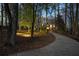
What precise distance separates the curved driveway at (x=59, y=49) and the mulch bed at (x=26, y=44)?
0.06m

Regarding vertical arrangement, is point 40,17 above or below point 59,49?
above

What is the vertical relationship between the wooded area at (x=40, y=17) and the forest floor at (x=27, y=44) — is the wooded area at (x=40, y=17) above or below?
above

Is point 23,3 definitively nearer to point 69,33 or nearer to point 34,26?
point 34,26

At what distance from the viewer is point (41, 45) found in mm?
6758

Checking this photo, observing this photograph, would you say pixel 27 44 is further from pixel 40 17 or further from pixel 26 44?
pixel 40 17

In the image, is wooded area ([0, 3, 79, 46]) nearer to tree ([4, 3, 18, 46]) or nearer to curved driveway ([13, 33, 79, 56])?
tree ([4, 3, 18, 46])

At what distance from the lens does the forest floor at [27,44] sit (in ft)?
21.8

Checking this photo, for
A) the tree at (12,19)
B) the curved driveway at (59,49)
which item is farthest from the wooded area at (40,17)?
the curved driveway at (59,49)

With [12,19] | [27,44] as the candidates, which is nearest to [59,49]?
[27,44]

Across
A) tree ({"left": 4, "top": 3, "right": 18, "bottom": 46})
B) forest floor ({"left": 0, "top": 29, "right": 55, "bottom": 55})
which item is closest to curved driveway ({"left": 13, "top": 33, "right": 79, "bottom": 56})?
forest floor ({"left": 0, "top": 29, "right": 55, "bottom": 55})

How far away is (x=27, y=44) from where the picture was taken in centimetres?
673

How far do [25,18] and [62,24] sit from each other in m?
0.58

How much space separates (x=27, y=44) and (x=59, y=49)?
499 millimetres

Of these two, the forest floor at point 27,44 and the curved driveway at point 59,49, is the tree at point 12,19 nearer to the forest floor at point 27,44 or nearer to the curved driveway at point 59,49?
the forest floor at point 27,44
